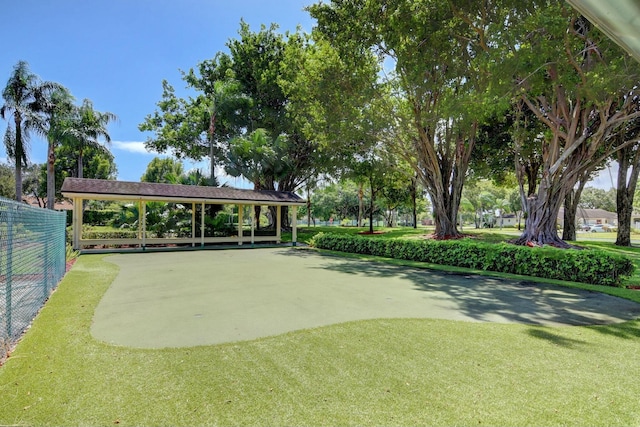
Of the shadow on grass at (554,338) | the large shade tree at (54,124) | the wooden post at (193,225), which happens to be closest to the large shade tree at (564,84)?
the shadow on grass at (554,338)

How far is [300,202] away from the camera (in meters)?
19.3

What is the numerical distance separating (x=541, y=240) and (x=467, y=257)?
484cm

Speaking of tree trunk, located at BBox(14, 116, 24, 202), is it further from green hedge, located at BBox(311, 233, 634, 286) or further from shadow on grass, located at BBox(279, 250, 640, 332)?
shadow on grass, located at BBox(279, 250, 640, 332)

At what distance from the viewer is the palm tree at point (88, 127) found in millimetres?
22016

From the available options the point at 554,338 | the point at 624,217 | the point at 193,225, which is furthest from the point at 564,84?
the point at 193,225

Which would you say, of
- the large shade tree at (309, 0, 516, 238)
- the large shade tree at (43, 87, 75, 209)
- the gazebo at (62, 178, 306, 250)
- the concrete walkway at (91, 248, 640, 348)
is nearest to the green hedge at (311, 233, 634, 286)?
the concrete walkway at (91, 248, 640, 348)

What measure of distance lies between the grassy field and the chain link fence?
11.6 inches

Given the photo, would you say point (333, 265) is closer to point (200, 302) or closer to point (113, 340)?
point (200, 302)

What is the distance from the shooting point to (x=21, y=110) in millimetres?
19281

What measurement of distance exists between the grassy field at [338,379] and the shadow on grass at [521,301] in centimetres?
67

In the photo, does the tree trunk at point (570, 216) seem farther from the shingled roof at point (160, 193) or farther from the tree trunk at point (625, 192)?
the shingled roof at point (160, 193)

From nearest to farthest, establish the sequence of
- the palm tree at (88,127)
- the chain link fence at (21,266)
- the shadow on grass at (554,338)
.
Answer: the chain link fence at (21,266) → the shadow on grass at (554,338) → the palm tree at (88,127)

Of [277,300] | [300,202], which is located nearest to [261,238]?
[300,202]

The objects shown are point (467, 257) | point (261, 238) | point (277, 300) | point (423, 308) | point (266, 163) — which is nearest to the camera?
point (423, 308)
